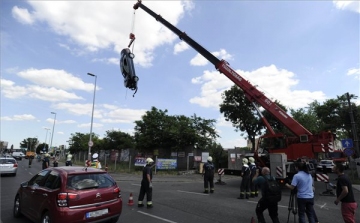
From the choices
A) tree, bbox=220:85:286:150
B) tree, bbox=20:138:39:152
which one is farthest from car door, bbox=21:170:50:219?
tree, bbox=20:138:39:152

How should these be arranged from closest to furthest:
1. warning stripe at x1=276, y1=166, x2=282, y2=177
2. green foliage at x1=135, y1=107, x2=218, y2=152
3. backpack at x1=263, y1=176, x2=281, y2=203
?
backpack at x1=263, y1=176, x2=281, y2=203, warning stripe at x1=276, y1=166, x2=282, y2=177, green foliage at x1=135, y1=107, x2=218, y2=152

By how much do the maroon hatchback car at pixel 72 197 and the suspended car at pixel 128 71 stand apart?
579 centimetres

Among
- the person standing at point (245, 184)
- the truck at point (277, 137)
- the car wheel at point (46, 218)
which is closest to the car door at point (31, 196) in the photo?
the car wheel at point (46, 218)

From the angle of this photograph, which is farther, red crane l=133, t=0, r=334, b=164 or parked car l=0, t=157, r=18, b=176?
parked car l=0, t=157, r=18, b=176

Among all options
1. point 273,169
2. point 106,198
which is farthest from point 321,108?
point 106,198

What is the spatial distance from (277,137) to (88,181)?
44.8 ft

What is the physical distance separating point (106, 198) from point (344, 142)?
58.2 feet

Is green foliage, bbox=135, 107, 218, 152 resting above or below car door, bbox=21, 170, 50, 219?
above

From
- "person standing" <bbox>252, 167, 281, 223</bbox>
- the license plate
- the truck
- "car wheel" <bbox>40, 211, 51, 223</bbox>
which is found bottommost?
"car wheel" <bbox>40, 211, 51, 223</bbox>

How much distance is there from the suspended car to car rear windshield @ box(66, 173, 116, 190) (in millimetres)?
5794

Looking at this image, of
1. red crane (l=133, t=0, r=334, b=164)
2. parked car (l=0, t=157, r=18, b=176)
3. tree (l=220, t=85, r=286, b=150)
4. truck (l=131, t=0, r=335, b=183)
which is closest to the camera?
truck (l=131, t=0, r=335, b=183)

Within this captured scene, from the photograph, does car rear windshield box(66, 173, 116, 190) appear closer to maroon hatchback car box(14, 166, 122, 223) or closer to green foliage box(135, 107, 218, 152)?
maroon hatchback car box(14, 166, 122, 223)

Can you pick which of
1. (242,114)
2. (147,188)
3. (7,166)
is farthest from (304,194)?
(242,114)

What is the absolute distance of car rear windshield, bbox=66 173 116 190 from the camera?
5988 millimetres
